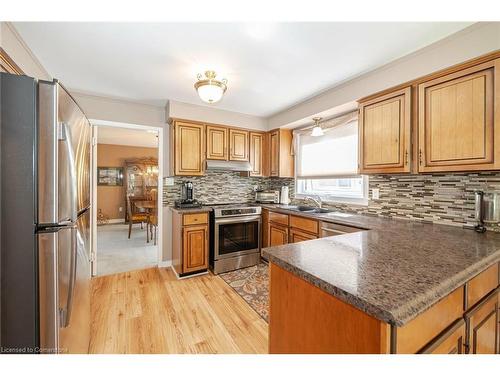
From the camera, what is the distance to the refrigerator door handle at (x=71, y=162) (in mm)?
960

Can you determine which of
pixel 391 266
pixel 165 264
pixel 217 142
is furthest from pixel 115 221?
pixel 391 266

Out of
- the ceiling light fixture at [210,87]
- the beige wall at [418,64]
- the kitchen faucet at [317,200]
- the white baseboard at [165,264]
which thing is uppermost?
the beige wall at [418,64]

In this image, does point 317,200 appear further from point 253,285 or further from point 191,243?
point 191,243

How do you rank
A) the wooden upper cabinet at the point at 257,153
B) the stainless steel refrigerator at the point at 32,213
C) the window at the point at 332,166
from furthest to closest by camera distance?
the wooden upper cabinet at the point at 257,153 → the window at the point at 332,166 → the stainless steel refrigerator at the point at 32,213

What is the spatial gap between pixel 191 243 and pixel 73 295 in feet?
5.68

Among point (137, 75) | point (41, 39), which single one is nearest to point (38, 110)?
point (41, 39)

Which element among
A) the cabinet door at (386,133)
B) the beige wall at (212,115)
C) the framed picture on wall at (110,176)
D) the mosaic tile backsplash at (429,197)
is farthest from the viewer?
the framed picture on wall at (110,176)

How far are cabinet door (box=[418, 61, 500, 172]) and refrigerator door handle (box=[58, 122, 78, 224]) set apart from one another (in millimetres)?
2393

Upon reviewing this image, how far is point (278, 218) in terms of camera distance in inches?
117

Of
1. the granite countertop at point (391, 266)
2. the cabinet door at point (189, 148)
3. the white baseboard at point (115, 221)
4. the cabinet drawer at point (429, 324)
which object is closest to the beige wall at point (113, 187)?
the white baseboard at point (115, 221)

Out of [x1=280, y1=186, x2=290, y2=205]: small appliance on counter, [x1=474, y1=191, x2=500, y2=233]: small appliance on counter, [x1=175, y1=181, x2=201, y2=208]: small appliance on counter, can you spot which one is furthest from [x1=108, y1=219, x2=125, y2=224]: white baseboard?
[x1=474, y1=191, x2=500, y2=233]: small appliance on counter

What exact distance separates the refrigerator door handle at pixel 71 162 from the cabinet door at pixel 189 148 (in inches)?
75.9

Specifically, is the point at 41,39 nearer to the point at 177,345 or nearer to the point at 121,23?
the point at 121,23

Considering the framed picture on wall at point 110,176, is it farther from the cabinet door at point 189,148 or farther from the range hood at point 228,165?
the range hood at point 228,165
